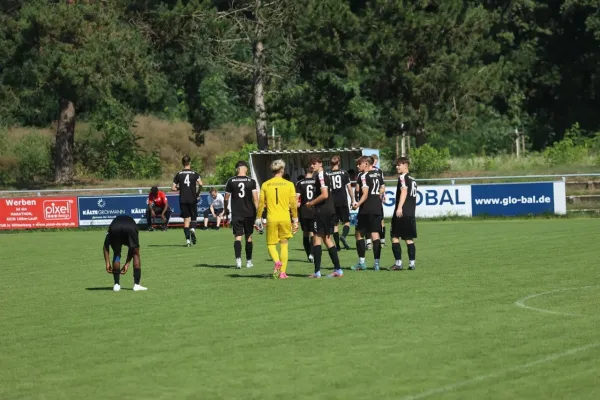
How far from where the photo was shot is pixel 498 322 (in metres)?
12.9

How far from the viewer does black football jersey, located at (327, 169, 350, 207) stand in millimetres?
22312

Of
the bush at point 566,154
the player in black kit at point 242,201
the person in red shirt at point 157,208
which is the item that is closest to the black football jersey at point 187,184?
the player in black kit at point 242,201

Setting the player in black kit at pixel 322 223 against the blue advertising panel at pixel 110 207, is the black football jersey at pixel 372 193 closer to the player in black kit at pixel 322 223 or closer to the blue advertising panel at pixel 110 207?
the player in black kit at pixel 322 223

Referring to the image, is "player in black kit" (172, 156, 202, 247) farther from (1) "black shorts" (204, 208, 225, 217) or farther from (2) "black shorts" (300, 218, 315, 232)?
(1) "black shorts" (204, 208, 225, 217)

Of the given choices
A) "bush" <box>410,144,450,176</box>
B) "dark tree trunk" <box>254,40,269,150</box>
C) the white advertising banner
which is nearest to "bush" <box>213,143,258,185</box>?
"dark tree trunk" <box>254,40,269,150</box>

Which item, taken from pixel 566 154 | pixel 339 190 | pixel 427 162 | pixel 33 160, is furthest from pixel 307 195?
pixel 33 160

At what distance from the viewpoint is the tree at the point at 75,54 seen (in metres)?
44.7

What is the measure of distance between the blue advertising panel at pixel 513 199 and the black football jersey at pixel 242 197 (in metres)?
18.0

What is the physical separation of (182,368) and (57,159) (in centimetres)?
4183

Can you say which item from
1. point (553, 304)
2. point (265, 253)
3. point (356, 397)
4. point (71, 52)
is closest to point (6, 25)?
point (71, 52)

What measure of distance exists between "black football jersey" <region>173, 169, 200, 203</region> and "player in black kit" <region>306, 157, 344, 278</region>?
9532 mm

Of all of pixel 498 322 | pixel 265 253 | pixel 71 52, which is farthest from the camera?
pixel 71 52

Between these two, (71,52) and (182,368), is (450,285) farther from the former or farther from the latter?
(71,52)

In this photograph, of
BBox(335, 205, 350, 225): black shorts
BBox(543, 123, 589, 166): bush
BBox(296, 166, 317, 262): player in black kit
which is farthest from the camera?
BBox(543, 123, 589, 166): bush
